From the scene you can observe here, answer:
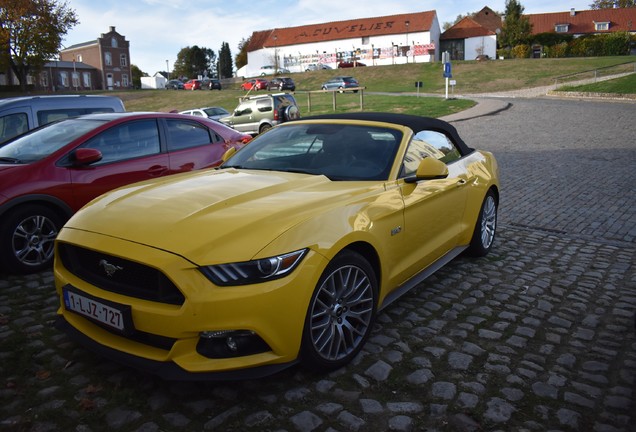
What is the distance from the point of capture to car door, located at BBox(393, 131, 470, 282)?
4008mm

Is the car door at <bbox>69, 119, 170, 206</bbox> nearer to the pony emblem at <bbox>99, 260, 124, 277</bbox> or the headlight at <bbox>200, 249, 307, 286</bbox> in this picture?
the pony emblem at <bbox>99, 260, 124, 277</bbox>

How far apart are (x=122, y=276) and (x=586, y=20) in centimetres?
10191

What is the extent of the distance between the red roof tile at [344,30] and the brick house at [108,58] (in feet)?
74.2

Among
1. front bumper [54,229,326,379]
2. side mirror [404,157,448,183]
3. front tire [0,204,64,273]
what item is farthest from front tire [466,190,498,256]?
front tire [0,204,64,273]

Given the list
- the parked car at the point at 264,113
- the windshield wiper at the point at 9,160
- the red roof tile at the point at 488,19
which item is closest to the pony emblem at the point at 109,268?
the windshield wiper at the point at 9,160

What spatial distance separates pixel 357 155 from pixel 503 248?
262cm

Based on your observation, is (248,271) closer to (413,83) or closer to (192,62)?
(413,83)

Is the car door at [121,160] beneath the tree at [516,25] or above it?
beneath

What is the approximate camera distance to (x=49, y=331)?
394cm

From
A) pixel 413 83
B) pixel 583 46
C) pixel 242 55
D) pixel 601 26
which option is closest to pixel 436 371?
pixel 413 83

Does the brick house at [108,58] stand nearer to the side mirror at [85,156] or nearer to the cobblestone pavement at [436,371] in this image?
the side mirror at [85,156]

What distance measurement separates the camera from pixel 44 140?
5.82 metres

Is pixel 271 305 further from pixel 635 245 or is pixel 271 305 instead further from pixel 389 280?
pixel 635 245

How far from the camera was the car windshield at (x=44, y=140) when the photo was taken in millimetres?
5566
